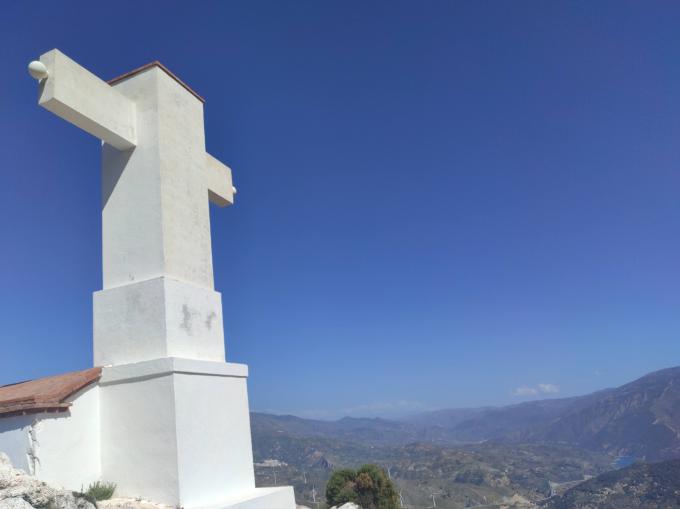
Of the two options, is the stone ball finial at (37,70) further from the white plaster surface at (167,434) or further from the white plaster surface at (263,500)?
the white plaster surface at (263,500)

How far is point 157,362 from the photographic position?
664 centimetres

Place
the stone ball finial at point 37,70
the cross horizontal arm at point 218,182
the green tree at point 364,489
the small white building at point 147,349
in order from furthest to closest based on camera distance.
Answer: the green tree at point 364,489, the cross horizontal arm at point 218,182, the stone ball finial at point 37,70, the small white building at point 147,349

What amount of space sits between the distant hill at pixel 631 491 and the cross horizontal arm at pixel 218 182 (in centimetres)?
12918

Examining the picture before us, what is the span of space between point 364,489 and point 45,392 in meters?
37.2

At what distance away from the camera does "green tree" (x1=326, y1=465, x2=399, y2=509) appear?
129 feet

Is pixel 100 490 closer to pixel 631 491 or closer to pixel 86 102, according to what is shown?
pixel 86 102

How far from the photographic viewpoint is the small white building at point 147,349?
6.40m

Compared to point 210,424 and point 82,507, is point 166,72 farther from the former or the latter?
point 82,507

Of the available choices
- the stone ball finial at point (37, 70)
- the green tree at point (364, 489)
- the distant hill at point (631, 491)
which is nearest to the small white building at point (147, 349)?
the stone ball finial at point (37, 70)

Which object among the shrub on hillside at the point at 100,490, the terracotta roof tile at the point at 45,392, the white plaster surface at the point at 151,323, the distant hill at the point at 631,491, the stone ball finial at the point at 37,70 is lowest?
the distant hill at the point at 631,491

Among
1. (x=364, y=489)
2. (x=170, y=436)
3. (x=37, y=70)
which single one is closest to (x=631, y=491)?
(x=364, y=489)

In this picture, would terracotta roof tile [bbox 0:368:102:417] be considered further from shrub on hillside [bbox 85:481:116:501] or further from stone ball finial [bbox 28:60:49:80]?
stone ball finial [bbox 28:60:49:80]

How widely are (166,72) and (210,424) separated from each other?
4962mm

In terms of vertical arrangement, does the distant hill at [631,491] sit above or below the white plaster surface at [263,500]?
below
